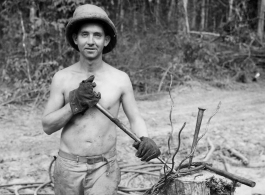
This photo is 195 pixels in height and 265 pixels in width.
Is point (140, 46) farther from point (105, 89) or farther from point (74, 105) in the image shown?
point (74, 105)

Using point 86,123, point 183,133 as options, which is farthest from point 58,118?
point 183,133

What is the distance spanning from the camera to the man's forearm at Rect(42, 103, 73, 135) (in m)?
2.03

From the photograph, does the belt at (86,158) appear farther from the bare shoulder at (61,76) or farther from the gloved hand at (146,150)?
the bare shoulder at (61,76)

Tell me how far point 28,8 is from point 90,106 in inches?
228

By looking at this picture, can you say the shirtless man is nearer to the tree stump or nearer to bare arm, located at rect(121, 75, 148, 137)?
bare arm, located at rect(121, 75, 148, 137)

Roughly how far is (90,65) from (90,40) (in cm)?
16

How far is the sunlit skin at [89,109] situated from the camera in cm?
214

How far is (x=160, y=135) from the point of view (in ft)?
16.7

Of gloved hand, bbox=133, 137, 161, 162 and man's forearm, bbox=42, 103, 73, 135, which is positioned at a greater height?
man's forearm, bbox=42, 103, 73, 135

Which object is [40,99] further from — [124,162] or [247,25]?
[247,25]

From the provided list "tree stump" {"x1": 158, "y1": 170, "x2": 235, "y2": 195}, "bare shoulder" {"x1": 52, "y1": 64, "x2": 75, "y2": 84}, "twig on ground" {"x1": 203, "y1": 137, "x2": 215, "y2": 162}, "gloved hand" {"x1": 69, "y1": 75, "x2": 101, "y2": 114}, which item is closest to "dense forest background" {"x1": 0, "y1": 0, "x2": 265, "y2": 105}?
"twig on ground" {"x1": 203, "y1": 137, "x2": 215, "y2": 162}

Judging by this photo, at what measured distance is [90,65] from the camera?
7.21 feet

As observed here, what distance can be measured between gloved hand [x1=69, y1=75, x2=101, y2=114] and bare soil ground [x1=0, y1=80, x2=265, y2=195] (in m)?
1.75

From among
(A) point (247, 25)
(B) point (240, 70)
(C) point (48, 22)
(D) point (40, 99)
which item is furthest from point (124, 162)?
(A) point (247, 25)
